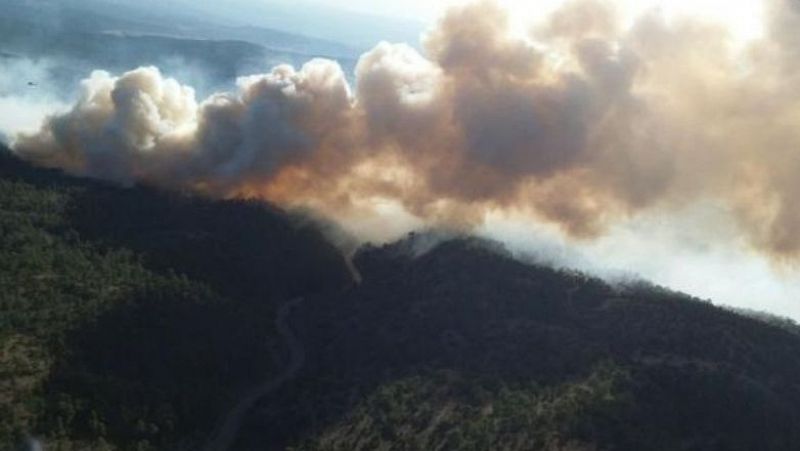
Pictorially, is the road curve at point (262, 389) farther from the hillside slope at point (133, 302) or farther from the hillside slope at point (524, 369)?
the hillside slope at point (524, 369)

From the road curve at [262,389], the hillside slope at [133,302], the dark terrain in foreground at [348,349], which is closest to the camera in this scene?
the hillside slope at [133,302]

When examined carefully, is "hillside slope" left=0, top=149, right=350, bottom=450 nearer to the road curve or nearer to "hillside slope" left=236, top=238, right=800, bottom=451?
the road curve

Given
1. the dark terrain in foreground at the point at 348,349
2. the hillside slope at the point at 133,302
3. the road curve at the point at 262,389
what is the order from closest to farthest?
the hillside slope at the point at 133,302 → the dark terrain in foreground at the point at 348,349 → the road curve at the point at 262,389

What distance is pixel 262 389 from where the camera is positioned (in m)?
110

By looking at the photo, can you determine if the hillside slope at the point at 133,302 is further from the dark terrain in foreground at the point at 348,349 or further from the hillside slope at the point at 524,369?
the hillside slope at the point at 524,369

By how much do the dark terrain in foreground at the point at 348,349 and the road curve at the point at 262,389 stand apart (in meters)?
0.49

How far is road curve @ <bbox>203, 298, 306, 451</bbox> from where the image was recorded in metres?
98.9

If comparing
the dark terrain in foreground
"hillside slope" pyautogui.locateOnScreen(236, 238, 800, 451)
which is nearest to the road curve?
the dark terrain in foreground

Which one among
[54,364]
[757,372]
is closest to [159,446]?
[54,364]

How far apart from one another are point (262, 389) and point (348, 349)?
12.7m

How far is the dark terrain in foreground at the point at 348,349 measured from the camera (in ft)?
315

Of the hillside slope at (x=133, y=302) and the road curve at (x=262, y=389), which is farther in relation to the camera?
the road curve at (x=262, y=389)

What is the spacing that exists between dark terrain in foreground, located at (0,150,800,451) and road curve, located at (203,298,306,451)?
493mm

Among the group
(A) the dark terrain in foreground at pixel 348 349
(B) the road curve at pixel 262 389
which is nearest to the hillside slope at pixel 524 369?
(A) the dark terrain in foreground at pixel 348 349
